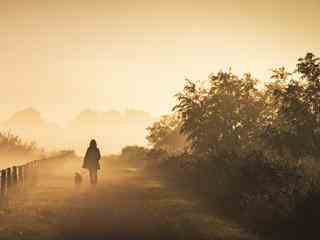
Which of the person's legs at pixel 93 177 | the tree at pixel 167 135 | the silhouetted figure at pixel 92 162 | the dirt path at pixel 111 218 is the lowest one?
the dirt path at pixel 111 218

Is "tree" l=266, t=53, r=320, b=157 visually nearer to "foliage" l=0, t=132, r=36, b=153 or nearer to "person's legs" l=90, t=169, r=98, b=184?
"person's legs" l=90, t=169, r=98, b=184

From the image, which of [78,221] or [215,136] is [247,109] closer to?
[215,136]

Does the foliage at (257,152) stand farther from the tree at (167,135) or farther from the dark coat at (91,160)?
the tree at (167,135)

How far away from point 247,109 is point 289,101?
10.8 meters

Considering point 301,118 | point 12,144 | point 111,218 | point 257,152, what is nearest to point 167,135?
point 12,144

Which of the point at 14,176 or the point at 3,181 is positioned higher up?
the point at 14,176

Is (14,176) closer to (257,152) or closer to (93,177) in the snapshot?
(93,177)

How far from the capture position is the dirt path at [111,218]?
1440 centimetres

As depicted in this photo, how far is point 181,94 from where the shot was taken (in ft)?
164

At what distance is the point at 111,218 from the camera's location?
17031 mm

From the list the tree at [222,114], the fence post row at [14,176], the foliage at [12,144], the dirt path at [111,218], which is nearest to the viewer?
the dirt path at [111,218]

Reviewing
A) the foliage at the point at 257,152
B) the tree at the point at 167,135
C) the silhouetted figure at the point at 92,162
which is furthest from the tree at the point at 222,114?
the tree at the point at 167,135

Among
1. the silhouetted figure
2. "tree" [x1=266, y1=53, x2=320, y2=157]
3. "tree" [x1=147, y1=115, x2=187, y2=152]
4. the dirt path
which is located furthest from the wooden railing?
"tree" [x1=147, y1=115, x2=187, y2=152]

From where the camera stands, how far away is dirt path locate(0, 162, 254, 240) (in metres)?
14.4
